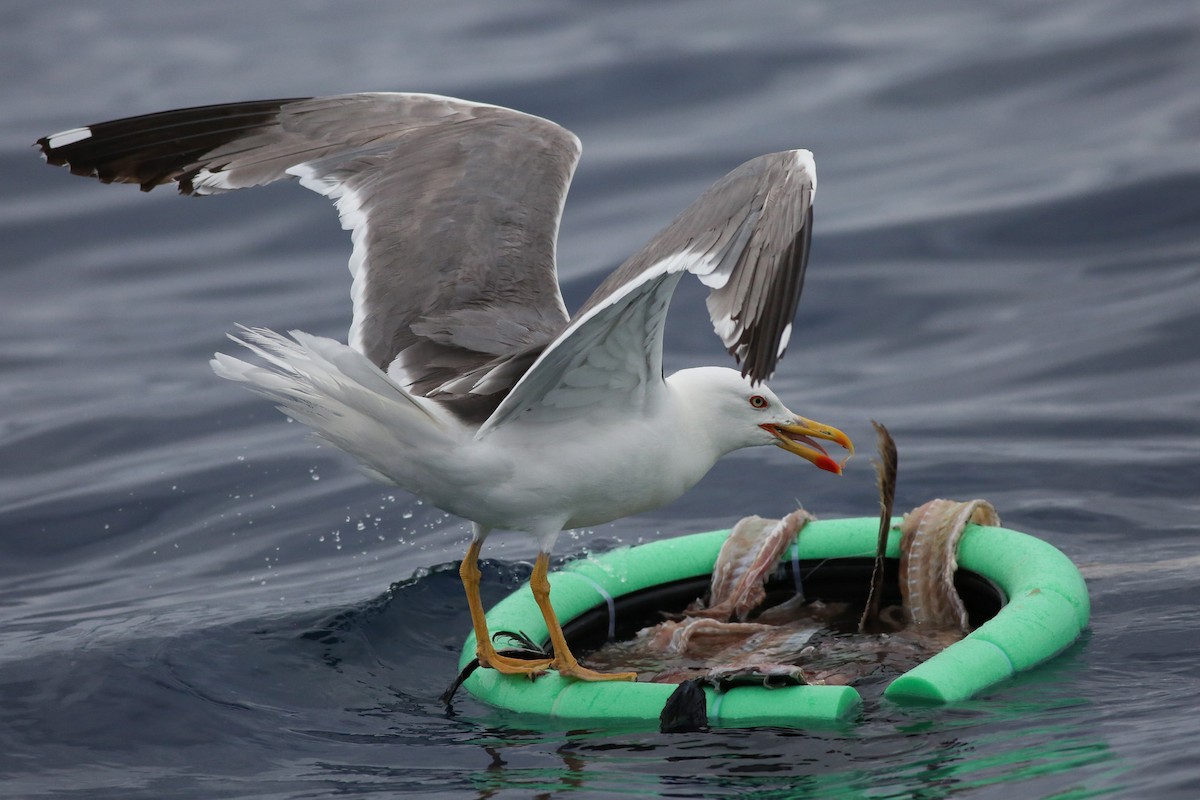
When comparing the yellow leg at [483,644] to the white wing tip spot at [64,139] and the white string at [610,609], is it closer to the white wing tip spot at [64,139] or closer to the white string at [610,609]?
the white string at [610,609]

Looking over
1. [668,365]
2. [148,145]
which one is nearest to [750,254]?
[148,145]

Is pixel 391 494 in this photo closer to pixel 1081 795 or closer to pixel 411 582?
pixel 411 582

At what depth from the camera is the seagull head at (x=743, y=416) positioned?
623 cm

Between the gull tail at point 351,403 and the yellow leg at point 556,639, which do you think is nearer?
the gull tail at point 351,403

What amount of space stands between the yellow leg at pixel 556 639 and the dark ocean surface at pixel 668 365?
23 cm

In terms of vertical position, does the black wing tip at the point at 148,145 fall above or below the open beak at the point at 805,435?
above

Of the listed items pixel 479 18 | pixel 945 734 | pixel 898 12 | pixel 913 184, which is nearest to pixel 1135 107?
pixel 913 184

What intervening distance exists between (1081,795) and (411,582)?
145 inches

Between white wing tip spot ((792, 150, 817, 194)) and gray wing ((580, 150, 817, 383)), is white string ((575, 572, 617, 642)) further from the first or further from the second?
white wing tip spot ((792, 150, 817, 194))

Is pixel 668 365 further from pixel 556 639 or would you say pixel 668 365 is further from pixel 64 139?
pixel 556 639

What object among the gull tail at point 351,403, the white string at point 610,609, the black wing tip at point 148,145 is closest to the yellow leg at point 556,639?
the white string at point 610,609

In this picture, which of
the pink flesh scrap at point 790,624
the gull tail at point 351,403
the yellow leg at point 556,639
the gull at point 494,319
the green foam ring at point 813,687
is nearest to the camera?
the gull at point 494,319

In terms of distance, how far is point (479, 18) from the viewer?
20828 millimetres

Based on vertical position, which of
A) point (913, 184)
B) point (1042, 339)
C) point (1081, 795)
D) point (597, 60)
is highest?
point (597, 60)
